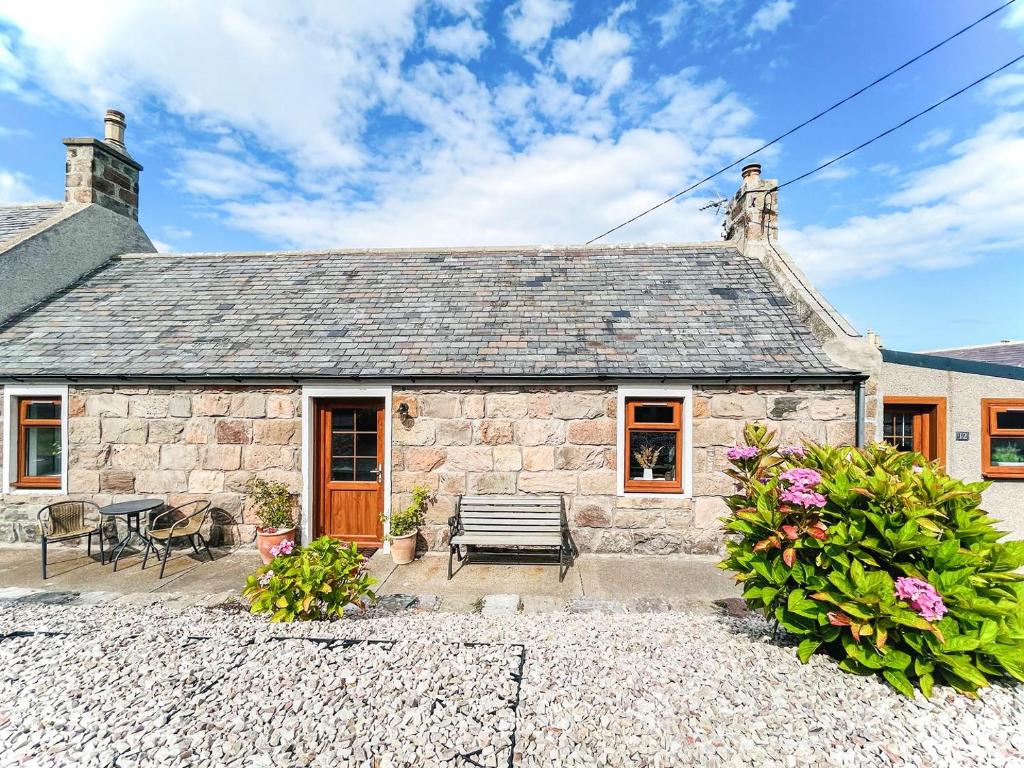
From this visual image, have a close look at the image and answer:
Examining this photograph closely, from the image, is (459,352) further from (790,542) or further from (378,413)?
(790,542)

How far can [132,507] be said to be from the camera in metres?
6.25

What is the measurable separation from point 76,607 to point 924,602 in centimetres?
764

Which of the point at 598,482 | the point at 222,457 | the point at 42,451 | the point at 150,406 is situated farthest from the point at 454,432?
the point at 42,451

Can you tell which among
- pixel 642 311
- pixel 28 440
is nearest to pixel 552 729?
pixel 642 311

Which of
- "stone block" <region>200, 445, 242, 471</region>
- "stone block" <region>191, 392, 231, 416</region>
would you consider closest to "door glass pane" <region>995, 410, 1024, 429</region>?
"stone block" <region>200, 445, 242, 471</region>

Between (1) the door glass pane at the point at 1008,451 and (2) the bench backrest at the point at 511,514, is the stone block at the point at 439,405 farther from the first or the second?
(1) the door glass pane at the point at 1008,451

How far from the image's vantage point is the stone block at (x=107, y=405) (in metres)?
6.91

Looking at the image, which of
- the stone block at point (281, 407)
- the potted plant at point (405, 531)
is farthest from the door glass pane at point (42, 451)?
the potted plant at point (405, 531)

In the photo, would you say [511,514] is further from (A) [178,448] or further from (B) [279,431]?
(A) [178,448]

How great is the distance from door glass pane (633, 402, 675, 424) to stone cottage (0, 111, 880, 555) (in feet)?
0.07

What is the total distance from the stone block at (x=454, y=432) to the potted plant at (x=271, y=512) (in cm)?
244

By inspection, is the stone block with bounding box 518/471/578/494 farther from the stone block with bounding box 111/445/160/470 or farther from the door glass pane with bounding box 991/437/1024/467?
the door glass pane with bounding box 991/437/1024/467

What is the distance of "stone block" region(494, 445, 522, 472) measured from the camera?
Result: 6.70 meters

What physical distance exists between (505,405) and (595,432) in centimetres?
141
